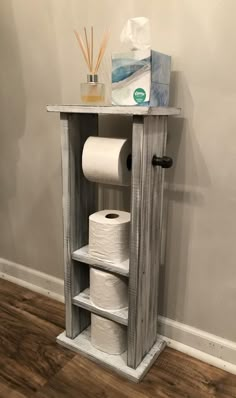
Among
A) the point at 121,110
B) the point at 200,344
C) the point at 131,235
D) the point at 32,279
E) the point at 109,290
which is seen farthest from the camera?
the point at 32,279

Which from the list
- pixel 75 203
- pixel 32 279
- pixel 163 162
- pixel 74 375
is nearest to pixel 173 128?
pixel 163 162

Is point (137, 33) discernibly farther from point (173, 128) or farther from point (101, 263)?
point (101, 263)

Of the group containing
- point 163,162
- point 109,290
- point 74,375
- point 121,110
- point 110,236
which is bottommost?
point 74,375

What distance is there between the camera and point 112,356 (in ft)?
3.99

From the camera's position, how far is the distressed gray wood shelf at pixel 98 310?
3.74ft

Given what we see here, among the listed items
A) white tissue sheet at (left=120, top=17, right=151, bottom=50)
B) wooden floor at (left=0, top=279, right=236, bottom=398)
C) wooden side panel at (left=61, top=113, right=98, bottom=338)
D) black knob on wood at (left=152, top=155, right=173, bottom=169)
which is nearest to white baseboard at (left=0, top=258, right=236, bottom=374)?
wooden floor at (left=0, top=279, right=236, bottom=398)

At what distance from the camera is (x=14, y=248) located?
5.62 feet

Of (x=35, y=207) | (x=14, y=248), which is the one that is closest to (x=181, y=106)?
(x=35, y=207)

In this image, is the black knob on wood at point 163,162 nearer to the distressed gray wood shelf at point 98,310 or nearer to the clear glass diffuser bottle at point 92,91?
the clear glass diffuser bottle at point 92,91

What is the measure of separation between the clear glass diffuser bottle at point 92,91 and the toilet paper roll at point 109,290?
55 cm

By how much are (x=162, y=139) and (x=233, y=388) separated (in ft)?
2.75

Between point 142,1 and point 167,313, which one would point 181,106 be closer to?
point 142,1

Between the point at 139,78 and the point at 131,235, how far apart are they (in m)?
0.45

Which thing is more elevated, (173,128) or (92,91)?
(92,91)
